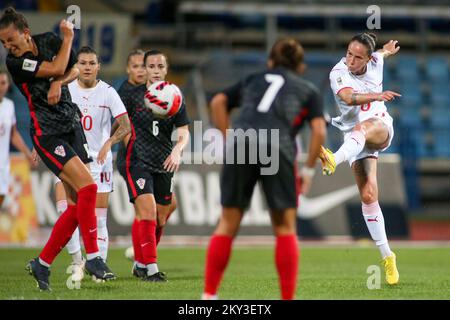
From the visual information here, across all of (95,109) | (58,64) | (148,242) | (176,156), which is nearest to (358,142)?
(176,156)

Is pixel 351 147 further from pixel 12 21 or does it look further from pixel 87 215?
pixel 12 21

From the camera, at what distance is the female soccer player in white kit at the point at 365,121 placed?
33.0 feet

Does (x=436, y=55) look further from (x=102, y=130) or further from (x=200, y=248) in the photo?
(x=102, y=130)

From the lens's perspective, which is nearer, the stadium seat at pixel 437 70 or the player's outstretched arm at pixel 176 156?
the player's outstretched arm at pixel 176 156

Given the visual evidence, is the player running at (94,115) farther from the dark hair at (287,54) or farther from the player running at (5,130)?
the player running at (5,130)

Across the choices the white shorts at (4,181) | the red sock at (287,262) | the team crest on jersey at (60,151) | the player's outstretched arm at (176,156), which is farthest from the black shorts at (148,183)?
the white shorts at (4,181)

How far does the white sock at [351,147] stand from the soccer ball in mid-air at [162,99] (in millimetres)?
1843

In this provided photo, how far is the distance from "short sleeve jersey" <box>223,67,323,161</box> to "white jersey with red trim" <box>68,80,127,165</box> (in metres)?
3.59

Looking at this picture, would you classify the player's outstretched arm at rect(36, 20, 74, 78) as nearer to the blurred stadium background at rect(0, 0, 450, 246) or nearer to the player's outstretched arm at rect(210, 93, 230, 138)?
the player's outstretched arm at rect(210, 93, 230, 138)

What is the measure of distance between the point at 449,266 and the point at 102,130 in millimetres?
5250

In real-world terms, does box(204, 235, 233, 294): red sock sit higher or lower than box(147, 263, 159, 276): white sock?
higher

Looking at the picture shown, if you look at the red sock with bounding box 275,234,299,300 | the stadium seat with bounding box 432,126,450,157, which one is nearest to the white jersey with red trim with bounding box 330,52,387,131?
the red sock with bounding box 275,234,299,300

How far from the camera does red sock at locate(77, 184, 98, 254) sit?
28.9ft

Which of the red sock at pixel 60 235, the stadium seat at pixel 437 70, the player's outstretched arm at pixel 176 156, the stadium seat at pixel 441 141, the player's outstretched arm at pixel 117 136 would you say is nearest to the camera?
the red sock at pixel 60 235
